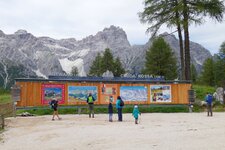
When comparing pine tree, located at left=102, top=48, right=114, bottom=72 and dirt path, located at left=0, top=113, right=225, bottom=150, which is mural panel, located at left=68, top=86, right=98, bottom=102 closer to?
dirt path, located at left=0, top=113, right=225, bottom=150

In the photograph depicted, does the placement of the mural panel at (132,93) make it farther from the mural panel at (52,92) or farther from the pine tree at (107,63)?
the pine tree at (107,63)

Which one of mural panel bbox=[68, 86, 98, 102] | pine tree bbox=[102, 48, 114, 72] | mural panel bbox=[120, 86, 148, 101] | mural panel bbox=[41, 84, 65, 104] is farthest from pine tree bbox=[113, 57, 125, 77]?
mural panel bbox=[41, 84, 65, 104]

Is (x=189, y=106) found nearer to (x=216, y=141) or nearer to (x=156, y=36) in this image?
(x=156, y=36)

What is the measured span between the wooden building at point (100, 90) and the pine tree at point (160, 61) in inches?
919

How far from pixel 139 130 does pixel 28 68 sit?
513 ft

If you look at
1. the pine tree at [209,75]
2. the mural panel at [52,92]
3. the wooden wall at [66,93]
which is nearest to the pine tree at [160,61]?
the pine tree at [209,75]

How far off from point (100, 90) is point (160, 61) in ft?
88.9

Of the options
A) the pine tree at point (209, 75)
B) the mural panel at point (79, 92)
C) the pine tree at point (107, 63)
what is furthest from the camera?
the pine tree at point (209, 75)

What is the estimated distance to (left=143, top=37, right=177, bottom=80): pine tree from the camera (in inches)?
2142

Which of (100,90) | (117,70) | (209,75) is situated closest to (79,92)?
(100,90)

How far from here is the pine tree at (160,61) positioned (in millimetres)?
54406

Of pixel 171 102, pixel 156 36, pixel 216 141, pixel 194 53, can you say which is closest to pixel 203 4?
pixel 156 36

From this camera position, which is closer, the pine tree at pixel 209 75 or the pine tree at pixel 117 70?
the pine tree at pixel 117 70

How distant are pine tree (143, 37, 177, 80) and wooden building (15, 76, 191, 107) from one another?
23.3 metres
